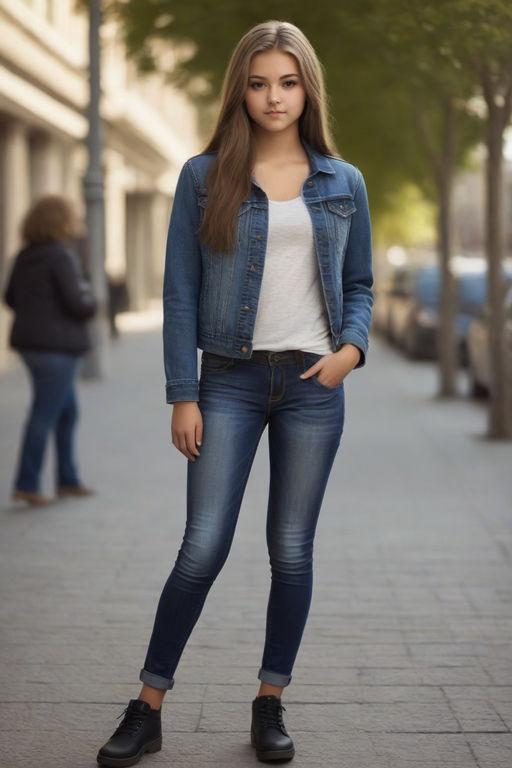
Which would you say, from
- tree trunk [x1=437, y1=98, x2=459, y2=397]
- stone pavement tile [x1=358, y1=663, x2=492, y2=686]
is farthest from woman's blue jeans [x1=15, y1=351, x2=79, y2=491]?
tree trunk [x1=437, y1=98, x2=459, y2=397]

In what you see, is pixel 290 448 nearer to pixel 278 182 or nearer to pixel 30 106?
pixel 278 182

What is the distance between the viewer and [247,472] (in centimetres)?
388

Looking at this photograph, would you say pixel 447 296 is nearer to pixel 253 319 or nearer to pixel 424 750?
pixel 424 750

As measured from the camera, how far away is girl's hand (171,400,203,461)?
3.76 m

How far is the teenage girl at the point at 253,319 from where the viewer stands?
12.3 feet

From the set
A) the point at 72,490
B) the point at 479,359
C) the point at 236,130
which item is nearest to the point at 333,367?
the point at 236,130

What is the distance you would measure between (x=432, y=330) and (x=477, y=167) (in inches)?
229

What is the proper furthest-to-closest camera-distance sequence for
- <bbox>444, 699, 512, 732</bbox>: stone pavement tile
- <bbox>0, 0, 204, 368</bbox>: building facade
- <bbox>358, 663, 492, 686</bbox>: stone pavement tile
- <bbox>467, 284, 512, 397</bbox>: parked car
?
<bbox>0, 0, 204, 368</bbox>: building facade
<bbox>467, 284, 512, 397</bbox>: parked car
<bbox>358, 663, 492, 686</bbox>: stone pavement tile
<bbox>444, 699, 512, 732</bbox>: stone pavement tile

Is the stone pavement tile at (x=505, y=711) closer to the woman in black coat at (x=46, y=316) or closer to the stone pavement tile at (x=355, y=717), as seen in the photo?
the stone pavement tile at (x=355, y=717)

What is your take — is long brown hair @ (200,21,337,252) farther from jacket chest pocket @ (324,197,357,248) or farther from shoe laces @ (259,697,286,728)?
shoe laces @ (259,697,286,728)

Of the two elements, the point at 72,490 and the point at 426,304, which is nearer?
the point at 72,490

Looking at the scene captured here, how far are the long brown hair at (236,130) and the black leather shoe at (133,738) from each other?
128 cm

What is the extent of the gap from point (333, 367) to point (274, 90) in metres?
0.75

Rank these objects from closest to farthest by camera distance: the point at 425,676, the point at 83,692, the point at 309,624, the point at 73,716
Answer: the point at 73,716
the point at 83,692
the point at 425,676
the point at 309,624
